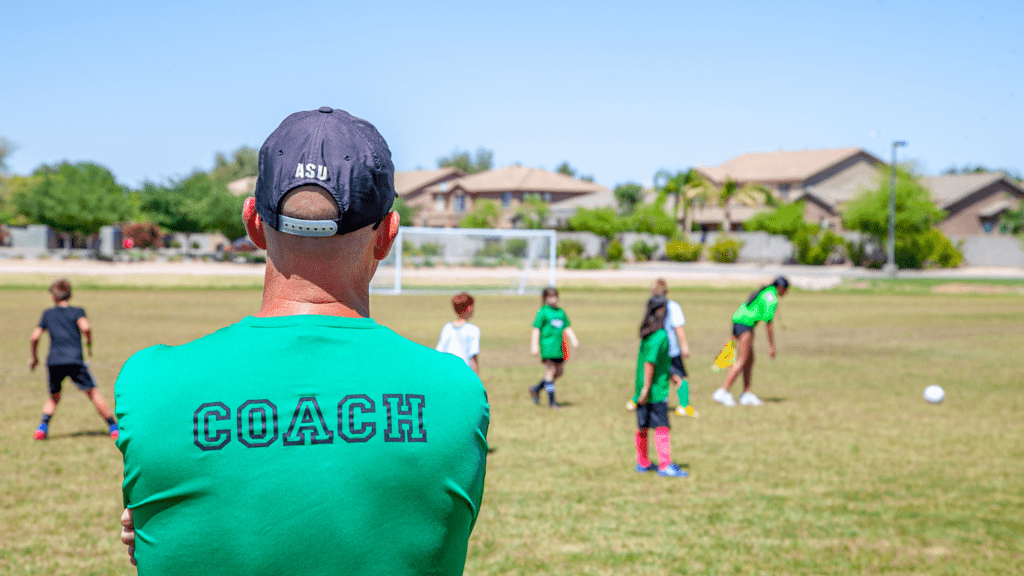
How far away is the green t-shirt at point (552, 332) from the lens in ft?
41.8

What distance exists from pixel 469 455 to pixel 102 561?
18.3 feet

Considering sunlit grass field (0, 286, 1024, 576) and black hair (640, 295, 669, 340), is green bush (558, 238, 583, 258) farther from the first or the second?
black hair (640, 295, 669, 340)

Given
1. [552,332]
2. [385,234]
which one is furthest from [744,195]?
[385,234]

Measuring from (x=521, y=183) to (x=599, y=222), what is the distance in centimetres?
2568

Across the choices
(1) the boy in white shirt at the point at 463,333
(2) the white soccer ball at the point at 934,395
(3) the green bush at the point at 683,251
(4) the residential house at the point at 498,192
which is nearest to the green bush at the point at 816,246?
(3) the green bush at the point at 683,251

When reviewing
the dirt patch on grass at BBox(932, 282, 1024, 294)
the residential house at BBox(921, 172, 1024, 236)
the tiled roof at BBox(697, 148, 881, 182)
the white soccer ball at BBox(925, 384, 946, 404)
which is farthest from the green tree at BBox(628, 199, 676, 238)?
the white soccer ball at BBox(925, 384, 946, 404)

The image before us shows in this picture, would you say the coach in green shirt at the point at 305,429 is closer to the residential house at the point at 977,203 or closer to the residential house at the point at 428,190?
the residential house at the point at 977,203

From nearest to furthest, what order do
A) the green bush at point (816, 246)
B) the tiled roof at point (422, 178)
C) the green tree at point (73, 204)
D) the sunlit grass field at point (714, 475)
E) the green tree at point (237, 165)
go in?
the sunlit grass field at point (714, 475)
the green bush at point (816, 246)
the green tree at point (73, 204)
the tiled roof at point (422, 178)
the green tree at point (237, 165)

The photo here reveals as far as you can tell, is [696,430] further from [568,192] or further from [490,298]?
[568,192]

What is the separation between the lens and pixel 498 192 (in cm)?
10194

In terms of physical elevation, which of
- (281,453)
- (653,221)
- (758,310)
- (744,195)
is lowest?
(758,310)

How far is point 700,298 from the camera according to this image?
40.5 meters

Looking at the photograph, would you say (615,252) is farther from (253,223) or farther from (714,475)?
(253,223)

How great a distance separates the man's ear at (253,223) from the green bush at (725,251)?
2861 inches
